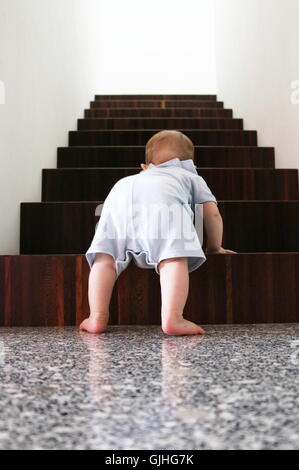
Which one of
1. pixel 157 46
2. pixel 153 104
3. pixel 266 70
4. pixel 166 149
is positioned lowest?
pixel 166 149

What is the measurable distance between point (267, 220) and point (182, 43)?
4321mm

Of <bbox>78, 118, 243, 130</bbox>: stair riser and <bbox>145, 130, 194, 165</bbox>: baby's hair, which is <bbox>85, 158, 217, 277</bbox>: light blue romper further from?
<bbox>78, 118, 243, 130</bbox>: stair riser

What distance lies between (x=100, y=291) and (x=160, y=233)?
182 millimetres

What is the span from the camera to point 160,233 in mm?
1198

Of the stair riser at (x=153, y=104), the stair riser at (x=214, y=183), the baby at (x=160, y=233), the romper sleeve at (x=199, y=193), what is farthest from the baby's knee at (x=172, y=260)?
the stair riser at (x=153, y=104)

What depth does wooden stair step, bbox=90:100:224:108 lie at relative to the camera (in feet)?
12.3

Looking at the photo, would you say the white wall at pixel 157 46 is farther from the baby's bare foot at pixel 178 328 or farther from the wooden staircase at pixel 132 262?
the baby's bare foot at pixel 178 328

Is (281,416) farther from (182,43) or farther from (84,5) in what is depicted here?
(182,43)

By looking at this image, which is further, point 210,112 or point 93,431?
point 210,112

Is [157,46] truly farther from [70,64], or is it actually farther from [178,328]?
[178,328]

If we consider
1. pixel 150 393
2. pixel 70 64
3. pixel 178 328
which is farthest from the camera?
pixel 70 64

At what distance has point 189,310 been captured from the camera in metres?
1.28

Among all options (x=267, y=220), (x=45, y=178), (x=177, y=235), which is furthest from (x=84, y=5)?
(x=177, y=235)

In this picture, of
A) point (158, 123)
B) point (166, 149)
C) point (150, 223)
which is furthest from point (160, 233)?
point (158, 123)
